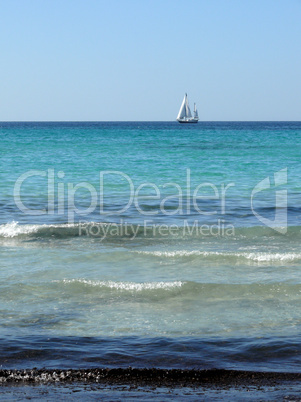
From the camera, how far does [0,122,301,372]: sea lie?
6695 mm

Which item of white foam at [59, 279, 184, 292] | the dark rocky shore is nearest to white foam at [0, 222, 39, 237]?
white foam at [59, 279, 184, 292]

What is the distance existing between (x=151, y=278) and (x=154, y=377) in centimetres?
420

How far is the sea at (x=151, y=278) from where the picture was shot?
6.70 metres

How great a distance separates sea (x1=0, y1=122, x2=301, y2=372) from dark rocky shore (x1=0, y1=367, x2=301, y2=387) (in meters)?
0.22

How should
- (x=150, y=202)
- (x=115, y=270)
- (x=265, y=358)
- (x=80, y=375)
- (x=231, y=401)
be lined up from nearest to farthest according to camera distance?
(x=231, y=401), (x=80, y=375), (x=265, y=358), (x=115, y=270), (x=150, y=202)

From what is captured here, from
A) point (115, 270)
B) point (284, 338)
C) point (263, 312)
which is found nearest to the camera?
point (284, 338)

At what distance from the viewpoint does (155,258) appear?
1162cm

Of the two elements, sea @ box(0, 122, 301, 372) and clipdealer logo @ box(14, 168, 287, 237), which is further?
clipdealer logo @ box(14, 168, 287, 237)

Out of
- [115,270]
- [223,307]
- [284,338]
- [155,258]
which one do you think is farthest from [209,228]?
[284,338]

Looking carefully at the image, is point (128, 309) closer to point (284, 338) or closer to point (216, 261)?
point (284, 338)

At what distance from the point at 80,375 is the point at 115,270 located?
189 inches
